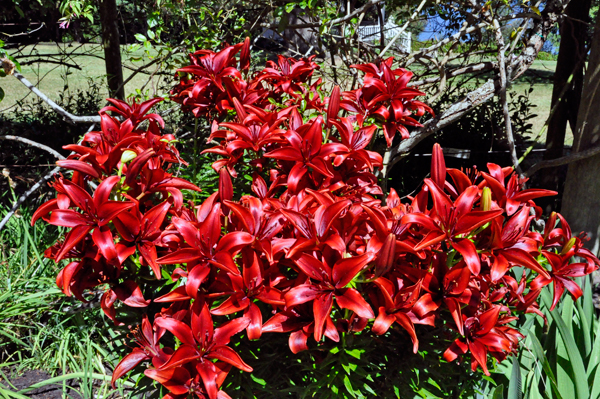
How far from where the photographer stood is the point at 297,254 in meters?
1.08

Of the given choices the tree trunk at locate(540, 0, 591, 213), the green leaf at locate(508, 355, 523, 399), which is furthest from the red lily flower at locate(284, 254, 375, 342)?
the tree trunk at locate(540, 0, 591, 213)

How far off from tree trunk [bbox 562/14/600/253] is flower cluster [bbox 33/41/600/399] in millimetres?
1945

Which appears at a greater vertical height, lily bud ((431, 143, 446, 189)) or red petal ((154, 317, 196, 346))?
lily bud ((431, 143, 446, 189))

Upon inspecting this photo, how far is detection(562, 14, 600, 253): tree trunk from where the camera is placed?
2.89 m

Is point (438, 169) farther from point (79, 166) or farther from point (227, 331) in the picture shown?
point (79, 166)

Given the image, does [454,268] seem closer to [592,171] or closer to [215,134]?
[215,134]

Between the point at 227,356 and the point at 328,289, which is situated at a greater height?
the point at 328,289

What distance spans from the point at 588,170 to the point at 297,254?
8.63 ft

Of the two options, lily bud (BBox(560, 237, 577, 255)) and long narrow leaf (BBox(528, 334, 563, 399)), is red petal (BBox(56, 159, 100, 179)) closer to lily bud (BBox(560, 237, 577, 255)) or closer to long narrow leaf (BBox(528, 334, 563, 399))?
→ lily bud (BBox(560, 237, 577, 255))

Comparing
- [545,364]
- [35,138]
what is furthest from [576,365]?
[35,138]

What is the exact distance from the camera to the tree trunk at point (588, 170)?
2.89m

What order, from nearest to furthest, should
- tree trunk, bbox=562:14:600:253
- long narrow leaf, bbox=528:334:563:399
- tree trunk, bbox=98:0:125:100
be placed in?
long narrow leaf, bbox=528:334:563:399 → tree trunk, bbox=562:14:600:253 → tree trunk, bbox=98:0:125:100

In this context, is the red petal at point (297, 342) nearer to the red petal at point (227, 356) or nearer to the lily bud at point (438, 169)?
the red petal at point (227, 356)

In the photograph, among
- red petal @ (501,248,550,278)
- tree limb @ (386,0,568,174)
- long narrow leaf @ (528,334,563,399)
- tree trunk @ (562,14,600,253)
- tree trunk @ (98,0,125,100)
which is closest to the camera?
red petal @ (501,248,550,278)
